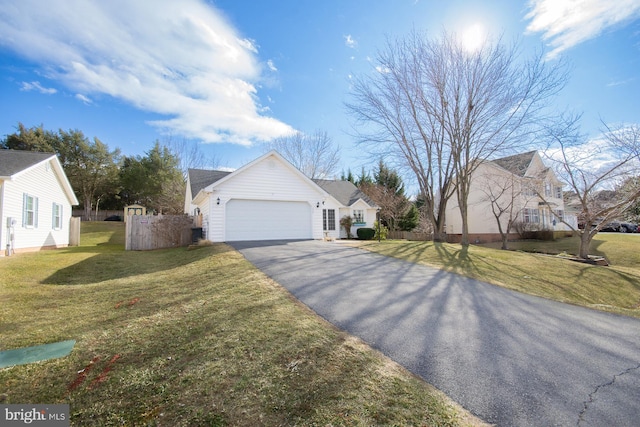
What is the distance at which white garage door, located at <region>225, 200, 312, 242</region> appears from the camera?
49.8 ft

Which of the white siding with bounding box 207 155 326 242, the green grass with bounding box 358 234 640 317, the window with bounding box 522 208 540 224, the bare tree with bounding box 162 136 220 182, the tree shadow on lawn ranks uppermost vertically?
A: the bare tree with bounding box 162 136 220 182

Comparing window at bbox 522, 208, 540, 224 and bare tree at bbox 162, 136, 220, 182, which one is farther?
bare tree at bbox 162, 136, 220, 182

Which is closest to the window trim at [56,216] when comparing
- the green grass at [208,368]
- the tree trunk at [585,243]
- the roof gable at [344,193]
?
the green grass at [208,368]

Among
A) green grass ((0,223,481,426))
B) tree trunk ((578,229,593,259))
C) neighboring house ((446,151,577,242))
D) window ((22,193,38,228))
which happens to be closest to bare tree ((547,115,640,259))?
tree trunk ((578,229,593,259))

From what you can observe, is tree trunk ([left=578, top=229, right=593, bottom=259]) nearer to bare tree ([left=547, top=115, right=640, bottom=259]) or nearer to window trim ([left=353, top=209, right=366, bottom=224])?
bare tree ([left=547, top=115, right=640, bottom=259])

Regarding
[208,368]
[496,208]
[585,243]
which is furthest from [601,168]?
[208,368]

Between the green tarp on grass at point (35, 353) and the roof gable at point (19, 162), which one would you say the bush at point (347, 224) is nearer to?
the roof gable at point (19, 162)

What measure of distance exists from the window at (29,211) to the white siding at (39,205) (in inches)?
7.4

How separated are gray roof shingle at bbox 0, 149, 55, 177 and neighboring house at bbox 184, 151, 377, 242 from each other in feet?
23.5

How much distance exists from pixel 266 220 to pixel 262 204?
90cm

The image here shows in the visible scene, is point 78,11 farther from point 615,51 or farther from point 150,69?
point 615,51

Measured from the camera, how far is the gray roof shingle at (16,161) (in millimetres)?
11883

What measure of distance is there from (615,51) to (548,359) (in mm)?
14069

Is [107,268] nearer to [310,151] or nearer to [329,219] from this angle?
[329,219]
